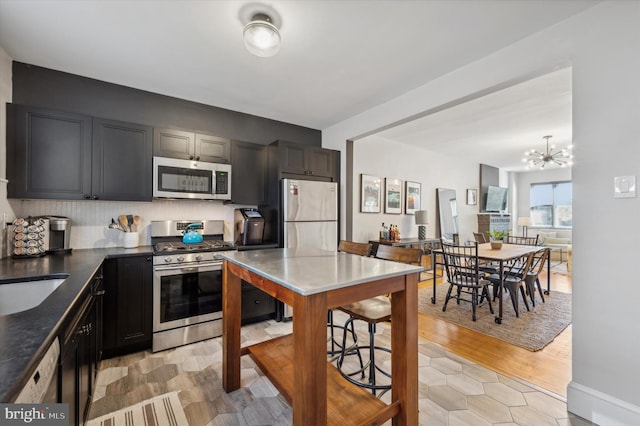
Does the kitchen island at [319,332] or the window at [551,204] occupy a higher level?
the window at [551,204]

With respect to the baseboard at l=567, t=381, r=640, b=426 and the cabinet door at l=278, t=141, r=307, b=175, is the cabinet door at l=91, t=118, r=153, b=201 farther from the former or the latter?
the baseboard at l=567, t=381, r=640, b=426

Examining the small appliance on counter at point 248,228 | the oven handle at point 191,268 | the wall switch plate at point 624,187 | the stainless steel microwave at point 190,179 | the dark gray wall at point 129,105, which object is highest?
the dark gray wall at point 129,105

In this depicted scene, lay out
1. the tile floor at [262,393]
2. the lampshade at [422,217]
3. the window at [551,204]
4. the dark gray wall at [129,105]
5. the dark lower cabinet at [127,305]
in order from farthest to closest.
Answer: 1. the window at [551,204]
2. the lampshade at [422,217]
3. the dark gray wall at [129,105]
4. the dark lower cabinet at [127,305]
5. the tile floor at [262,393]

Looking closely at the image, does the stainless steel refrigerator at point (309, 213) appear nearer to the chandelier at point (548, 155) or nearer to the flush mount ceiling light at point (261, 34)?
the flush mount ceiling light at point (261, 34)

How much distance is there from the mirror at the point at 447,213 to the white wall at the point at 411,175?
0.42ft

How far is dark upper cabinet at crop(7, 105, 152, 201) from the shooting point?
224 centimetres

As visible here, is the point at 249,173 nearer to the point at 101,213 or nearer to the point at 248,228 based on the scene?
the point at 248,228

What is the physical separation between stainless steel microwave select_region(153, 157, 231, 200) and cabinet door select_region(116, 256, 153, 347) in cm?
73

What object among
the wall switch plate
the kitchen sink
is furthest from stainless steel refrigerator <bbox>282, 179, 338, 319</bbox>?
the wall switch plate

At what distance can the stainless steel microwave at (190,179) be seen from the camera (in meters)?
2.77

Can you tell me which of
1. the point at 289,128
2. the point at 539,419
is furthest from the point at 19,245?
the point at 539,419

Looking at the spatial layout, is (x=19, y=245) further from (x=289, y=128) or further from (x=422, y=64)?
(x=422, y=64)

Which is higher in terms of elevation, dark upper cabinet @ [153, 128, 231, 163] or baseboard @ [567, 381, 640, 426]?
dark upper cabinet @ [153, 128, 231, 163]

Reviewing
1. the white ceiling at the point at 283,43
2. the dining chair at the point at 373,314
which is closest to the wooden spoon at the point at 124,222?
the white ceiling at the point at 283,43
